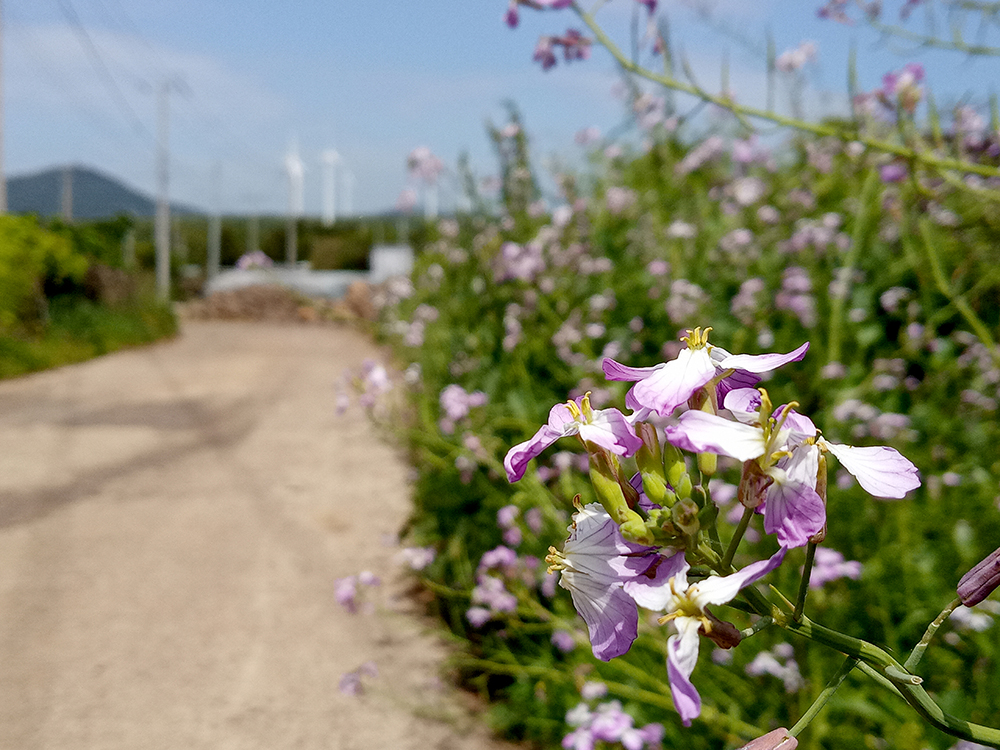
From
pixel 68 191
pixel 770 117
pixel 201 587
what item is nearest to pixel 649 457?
pixel 770 117

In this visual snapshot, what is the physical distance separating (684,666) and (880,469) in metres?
0.17

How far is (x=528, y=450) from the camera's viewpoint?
0.49m

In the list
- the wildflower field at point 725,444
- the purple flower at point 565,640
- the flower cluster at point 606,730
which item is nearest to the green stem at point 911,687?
the wildflower field at point 725,444

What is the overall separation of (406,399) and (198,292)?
1853cm

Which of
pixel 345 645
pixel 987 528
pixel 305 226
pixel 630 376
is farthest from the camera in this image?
pixel 305 226

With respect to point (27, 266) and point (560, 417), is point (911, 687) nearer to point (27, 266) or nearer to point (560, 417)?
point (560, 417)

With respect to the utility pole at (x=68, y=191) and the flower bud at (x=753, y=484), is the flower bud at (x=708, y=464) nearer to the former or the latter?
the flower bud at (x=753, y=484)

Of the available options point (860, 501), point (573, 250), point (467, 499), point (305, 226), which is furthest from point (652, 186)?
point (305, 226)

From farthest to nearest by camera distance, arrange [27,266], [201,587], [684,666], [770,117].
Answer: [27,266], [201,587], [770,117], [684,666]

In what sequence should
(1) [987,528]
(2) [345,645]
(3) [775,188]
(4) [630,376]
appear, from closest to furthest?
(4) [630,376] → (1) [987,528] → (2) [345,645] → (3) [775,188]

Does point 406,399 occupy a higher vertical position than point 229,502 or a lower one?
higher

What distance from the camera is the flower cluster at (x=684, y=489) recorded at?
0.43 m

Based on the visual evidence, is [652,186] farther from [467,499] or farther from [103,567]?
[103,567]

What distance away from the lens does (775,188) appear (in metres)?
3.80
